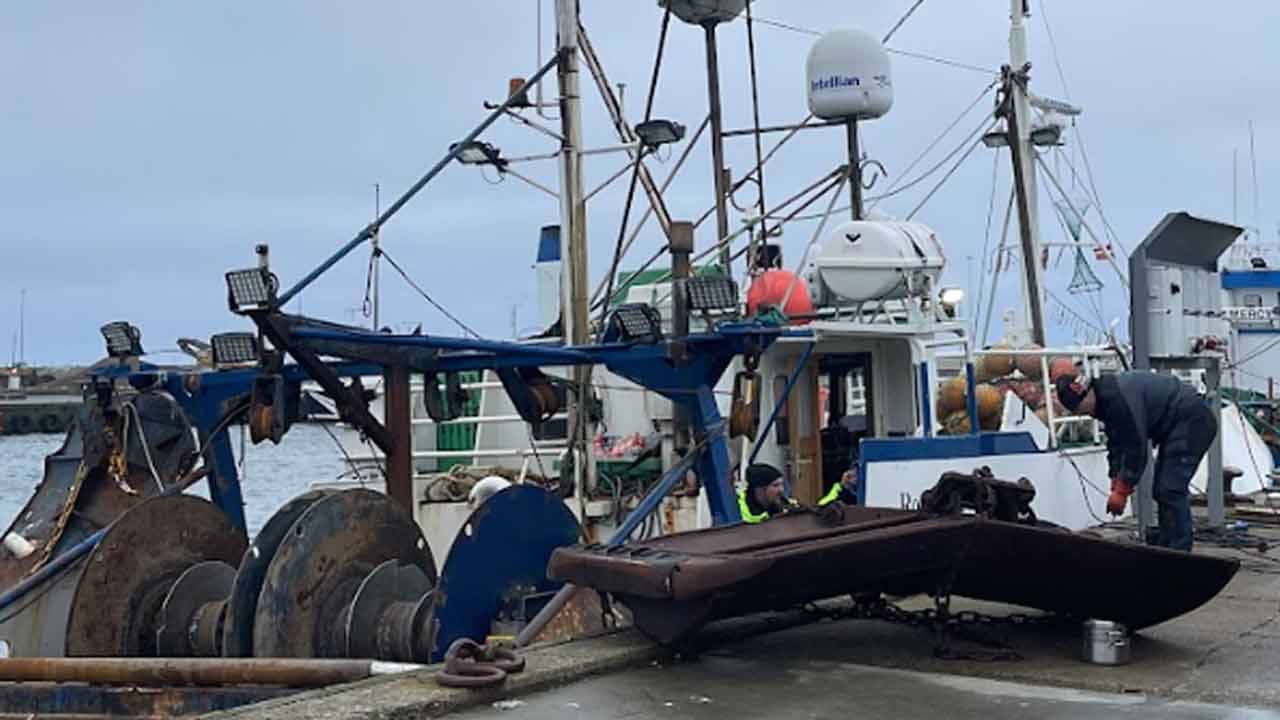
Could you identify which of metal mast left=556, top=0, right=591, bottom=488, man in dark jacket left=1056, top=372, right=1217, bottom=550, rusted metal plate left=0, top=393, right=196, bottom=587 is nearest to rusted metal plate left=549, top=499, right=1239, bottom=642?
man in dark jacket left=1056, top=372, right=1217, bottom=550

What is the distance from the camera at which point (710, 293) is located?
9430 mm

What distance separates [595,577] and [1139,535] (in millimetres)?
5629

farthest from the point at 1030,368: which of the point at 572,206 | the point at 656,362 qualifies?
the point at 656,362

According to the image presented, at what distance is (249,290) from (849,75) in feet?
22.5

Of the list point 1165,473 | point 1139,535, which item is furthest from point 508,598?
point 1139,535

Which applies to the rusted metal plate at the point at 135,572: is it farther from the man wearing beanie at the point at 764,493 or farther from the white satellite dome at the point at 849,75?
the white satellite dome at the point at 849,75

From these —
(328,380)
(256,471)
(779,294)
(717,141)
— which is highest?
(717,141)

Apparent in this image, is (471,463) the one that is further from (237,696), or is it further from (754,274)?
(237,696)

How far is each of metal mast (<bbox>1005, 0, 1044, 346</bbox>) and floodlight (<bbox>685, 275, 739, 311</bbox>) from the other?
367 inches

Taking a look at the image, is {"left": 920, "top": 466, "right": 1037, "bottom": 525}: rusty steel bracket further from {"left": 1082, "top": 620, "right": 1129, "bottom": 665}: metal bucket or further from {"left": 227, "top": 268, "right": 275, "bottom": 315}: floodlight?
{"left": 227, "top": 268, "right": 275, "bottom": 315}: floodlight

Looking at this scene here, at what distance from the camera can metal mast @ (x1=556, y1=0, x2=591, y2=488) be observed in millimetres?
12508

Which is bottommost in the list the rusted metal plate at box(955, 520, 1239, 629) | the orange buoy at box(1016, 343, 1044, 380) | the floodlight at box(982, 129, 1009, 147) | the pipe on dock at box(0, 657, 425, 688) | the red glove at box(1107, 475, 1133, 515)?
the pipe on dock at box(0, 657, 425, 688)

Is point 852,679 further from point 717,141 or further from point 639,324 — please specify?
point 717,141

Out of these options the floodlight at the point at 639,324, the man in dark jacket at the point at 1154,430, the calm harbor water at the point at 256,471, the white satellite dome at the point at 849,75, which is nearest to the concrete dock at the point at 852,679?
the man in dark jacket at the point at 1154,430
